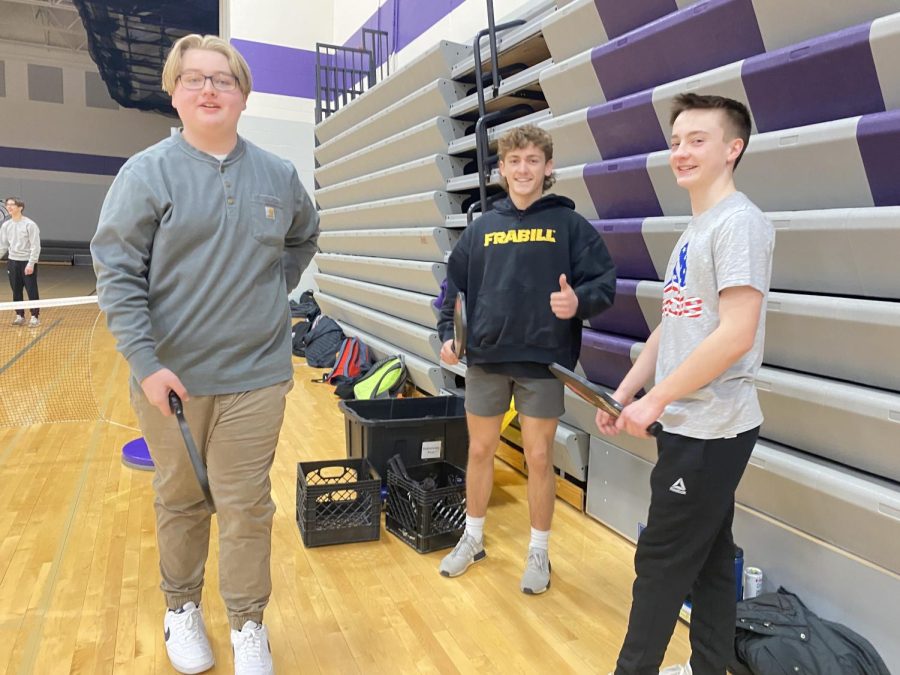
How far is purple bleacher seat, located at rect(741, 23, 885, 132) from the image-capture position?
1.67 m

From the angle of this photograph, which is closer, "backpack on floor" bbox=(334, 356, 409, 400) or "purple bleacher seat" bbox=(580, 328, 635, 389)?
"purple bleacher seat" bbox=(580, 328, 635, 389)

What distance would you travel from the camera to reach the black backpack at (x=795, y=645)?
1.71 metres

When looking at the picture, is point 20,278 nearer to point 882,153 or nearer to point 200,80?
point 200,80

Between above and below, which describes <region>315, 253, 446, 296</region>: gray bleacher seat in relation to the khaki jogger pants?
above

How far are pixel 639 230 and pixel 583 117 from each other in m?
0.55

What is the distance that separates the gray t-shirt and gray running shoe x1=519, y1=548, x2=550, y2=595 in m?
1.01

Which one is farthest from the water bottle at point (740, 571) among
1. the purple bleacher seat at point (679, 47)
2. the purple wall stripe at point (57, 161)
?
the purple wall stripe at point (57, 161)

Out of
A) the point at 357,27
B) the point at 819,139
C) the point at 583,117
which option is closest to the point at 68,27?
the point at 357,27

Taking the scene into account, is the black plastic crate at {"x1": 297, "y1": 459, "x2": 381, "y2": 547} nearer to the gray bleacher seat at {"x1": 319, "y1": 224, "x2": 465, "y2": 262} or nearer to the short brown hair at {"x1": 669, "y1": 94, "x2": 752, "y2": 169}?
the short brown hair at {"x1": 669, "y1": 94, "x2": 752, "y2": 169}

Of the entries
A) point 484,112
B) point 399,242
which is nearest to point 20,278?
point 399,242

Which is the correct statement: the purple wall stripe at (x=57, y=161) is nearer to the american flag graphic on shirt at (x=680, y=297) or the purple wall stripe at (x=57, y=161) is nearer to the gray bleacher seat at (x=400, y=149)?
the gray bleacher seat at (x=400, y=149)

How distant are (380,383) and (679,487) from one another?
3333mm

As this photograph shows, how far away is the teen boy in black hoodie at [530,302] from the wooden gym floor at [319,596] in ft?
0.74

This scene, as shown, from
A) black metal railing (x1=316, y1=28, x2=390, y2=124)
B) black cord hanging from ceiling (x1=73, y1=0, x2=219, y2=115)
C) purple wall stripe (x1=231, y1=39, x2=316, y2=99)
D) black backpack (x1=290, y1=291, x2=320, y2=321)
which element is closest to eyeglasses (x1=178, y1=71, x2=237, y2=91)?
black metal railing (x1=316, y1=28, x2=390, y2=124)
